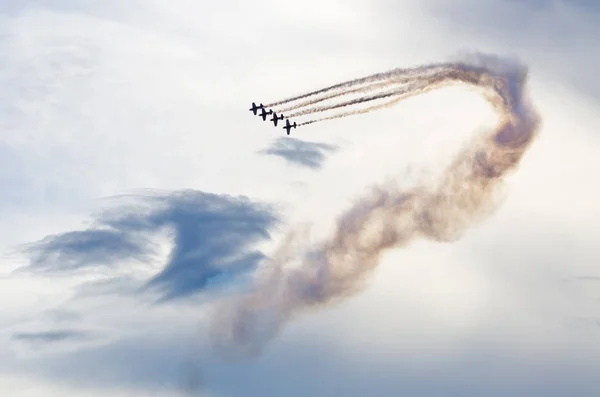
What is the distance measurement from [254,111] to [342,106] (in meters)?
30.9

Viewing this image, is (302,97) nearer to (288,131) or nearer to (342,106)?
(342,106)

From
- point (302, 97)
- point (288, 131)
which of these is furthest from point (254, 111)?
point (302, 97)

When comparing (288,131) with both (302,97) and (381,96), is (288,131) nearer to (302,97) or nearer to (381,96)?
(302,97)

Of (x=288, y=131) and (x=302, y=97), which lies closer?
(x=302, y=97)

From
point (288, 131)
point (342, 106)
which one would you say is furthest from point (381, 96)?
point (288, 131)

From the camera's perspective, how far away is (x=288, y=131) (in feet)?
603

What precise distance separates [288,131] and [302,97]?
18.7 m

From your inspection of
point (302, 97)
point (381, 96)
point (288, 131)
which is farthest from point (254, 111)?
point (381, 96)

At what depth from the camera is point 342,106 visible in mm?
162750

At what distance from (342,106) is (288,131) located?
2292cm

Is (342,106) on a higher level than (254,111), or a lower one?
lower

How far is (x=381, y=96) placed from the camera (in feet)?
518

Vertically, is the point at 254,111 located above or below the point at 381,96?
above

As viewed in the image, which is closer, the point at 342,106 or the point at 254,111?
the point at 342,106
